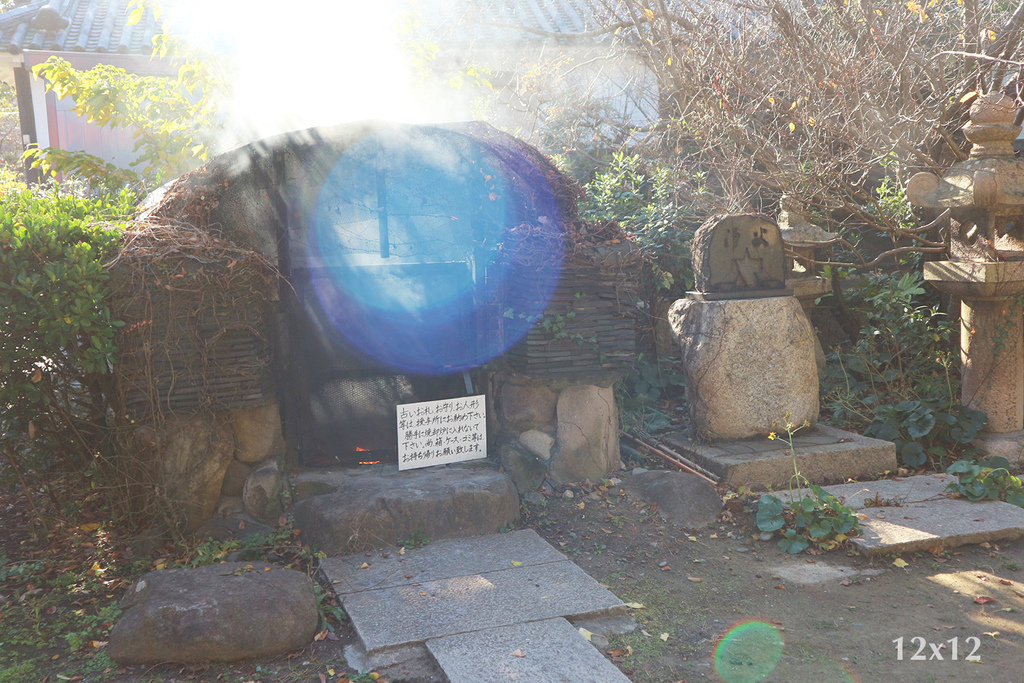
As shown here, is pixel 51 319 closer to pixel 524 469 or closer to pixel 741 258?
pixel 524 469

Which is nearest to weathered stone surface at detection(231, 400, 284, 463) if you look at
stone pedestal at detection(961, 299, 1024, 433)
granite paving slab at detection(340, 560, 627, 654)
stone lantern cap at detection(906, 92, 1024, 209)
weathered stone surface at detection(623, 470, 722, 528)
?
granite paving slab at detection(340, 560, 627, 654)

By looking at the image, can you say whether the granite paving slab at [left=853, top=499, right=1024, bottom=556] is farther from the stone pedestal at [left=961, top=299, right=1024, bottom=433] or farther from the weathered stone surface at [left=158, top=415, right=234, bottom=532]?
the weathered stone surface at [left=158, top=415, right=234, bottom=532]

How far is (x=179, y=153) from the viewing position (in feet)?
21.9

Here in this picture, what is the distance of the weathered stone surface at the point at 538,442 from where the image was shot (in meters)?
4.94

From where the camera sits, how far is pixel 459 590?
Result: 3.66m

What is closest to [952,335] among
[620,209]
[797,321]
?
[797,321]

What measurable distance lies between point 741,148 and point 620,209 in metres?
1.25

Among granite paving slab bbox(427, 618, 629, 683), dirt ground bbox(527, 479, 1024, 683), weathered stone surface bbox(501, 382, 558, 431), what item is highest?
weathered stone surface bbox(501, 382, 558, 431)

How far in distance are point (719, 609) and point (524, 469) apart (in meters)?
1.62

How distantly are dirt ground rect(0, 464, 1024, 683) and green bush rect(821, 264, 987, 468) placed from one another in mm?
1547

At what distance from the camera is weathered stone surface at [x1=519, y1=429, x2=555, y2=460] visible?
4.94 meters

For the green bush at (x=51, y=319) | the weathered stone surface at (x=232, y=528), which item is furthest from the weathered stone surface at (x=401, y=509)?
the green bush at (x=51, y=319)

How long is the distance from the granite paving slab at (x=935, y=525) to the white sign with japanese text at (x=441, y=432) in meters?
2.36

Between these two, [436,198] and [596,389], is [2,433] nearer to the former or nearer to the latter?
[436,198]
